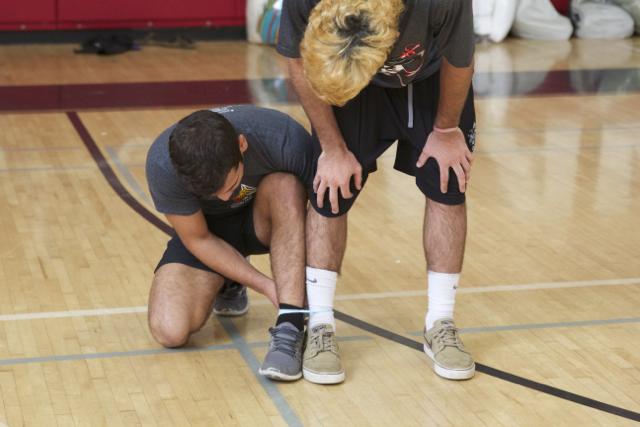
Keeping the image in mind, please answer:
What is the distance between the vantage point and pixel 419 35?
103 inches

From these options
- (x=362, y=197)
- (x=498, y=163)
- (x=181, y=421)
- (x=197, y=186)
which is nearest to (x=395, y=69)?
(x=197, y=186)

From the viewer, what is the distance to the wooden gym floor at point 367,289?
9.13 feet

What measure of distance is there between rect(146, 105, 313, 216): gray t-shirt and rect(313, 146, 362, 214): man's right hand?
134mm

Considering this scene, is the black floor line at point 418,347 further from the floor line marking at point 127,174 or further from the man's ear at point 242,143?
the man's ear at point 242,143

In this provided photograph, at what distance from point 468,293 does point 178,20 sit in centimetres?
604

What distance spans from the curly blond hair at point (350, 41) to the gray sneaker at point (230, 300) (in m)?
1.08

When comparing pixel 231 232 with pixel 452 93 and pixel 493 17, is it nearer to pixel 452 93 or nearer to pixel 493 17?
pixel 452 93

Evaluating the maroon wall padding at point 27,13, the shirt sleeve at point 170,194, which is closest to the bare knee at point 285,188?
the shirt sleeve at point 170,194

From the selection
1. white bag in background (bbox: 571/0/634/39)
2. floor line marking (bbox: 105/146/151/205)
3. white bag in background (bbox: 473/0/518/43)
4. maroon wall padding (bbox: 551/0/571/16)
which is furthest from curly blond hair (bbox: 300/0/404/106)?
maroon wall padding (bbox: 551/0/571/16)

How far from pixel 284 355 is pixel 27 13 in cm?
647

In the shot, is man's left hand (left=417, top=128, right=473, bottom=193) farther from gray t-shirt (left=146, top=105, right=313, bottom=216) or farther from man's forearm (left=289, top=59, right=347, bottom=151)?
gray t-shirt (left=146, top=105, right=313, bottom=216)

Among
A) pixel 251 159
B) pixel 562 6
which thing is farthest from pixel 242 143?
pixel 562 6

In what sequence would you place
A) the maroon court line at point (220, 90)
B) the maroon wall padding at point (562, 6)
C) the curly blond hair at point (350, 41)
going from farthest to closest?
1. the maroon wall padding at point (562, 6)
2. the maroon court line at point (220, 90)
3. the curly blond hair at point (350, 41)

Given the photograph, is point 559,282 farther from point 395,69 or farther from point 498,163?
point 498,163
